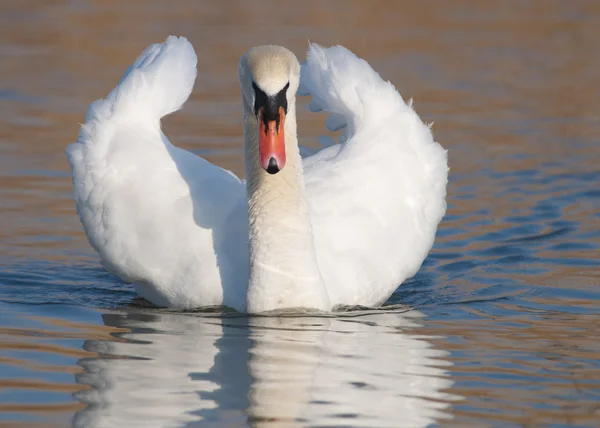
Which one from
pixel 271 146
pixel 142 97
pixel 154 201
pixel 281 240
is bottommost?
pixel 281 240

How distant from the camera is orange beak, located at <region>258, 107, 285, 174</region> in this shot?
292 inches

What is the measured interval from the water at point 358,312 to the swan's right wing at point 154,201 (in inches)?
10.9

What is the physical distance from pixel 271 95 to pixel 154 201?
154 cm

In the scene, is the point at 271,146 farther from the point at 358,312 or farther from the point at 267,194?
the point at 358,312

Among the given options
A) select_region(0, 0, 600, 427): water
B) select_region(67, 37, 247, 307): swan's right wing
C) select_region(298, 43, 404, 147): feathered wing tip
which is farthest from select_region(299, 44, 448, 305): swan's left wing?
select_region(67, 37, 247, 307): swan's right wing

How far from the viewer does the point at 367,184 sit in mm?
9203

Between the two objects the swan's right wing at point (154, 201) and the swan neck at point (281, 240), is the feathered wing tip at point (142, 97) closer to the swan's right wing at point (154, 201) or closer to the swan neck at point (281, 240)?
the swan's right wing at point (154, 201)

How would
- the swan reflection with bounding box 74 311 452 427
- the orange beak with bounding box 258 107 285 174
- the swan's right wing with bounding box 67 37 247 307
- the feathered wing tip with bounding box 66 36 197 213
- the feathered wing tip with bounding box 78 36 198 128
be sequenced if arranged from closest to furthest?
1. the swan reflection with bounding box 74 311 452 427
2. the orange beak with bounding box 258 107 285 174
3. the swan's right wing with bounding box 67 37 247 307
4. the feathered wing tip with bounding box 66 36 197 213
5. the feathered wing tip with bounding box 78 36 198 128

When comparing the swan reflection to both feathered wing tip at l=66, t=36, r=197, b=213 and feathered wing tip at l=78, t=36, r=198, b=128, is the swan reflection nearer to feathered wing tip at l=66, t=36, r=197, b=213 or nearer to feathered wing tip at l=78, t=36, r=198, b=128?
feathered wing tip at l=66, t=36, r=197, b=213

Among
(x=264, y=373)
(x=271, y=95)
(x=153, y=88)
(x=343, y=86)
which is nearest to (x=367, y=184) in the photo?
(x=343, y=86)

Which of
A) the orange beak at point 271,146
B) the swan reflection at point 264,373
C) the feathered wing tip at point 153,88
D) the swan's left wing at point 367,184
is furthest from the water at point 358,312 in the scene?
the feathered wing tip at point 153,88

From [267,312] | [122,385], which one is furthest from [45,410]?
[267,312]

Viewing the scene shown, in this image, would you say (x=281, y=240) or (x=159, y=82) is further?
(x=159, y=82)

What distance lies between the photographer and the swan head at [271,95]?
746 cm
